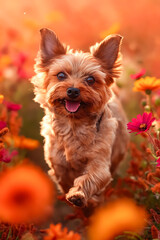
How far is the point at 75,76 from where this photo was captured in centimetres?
343

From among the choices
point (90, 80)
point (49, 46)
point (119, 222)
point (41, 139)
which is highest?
point (41, 139)

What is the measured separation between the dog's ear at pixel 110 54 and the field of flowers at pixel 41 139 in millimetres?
263

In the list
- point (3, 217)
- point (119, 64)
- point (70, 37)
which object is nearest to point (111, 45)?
point (119, 64)

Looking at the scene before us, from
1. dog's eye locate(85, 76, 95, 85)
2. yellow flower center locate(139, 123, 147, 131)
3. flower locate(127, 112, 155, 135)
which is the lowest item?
yellow flower center locate(139, 123, 147, 131)

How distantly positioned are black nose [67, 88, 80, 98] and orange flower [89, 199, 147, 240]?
3.92ft

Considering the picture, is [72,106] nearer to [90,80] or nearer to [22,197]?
[90,80]

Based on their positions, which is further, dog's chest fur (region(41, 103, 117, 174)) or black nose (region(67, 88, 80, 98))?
dog's chest fur (region(41, 103, 117, 174))

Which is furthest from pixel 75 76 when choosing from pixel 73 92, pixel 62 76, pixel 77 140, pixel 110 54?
pixel 77 140

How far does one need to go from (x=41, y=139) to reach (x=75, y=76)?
232cm

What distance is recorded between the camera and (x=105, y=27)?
20.4ft

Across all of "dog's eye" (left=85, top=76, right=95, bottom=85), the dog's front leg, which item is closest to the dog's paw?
the dog's front leg

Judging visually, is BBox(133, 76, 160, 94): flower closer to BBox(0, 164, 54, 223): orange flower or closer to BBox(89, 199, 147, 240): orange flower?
BBox(89, 199, 147, 240): orange flower

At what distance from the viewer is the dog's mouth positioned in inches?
129

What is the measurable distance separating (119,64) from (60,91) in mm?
801
